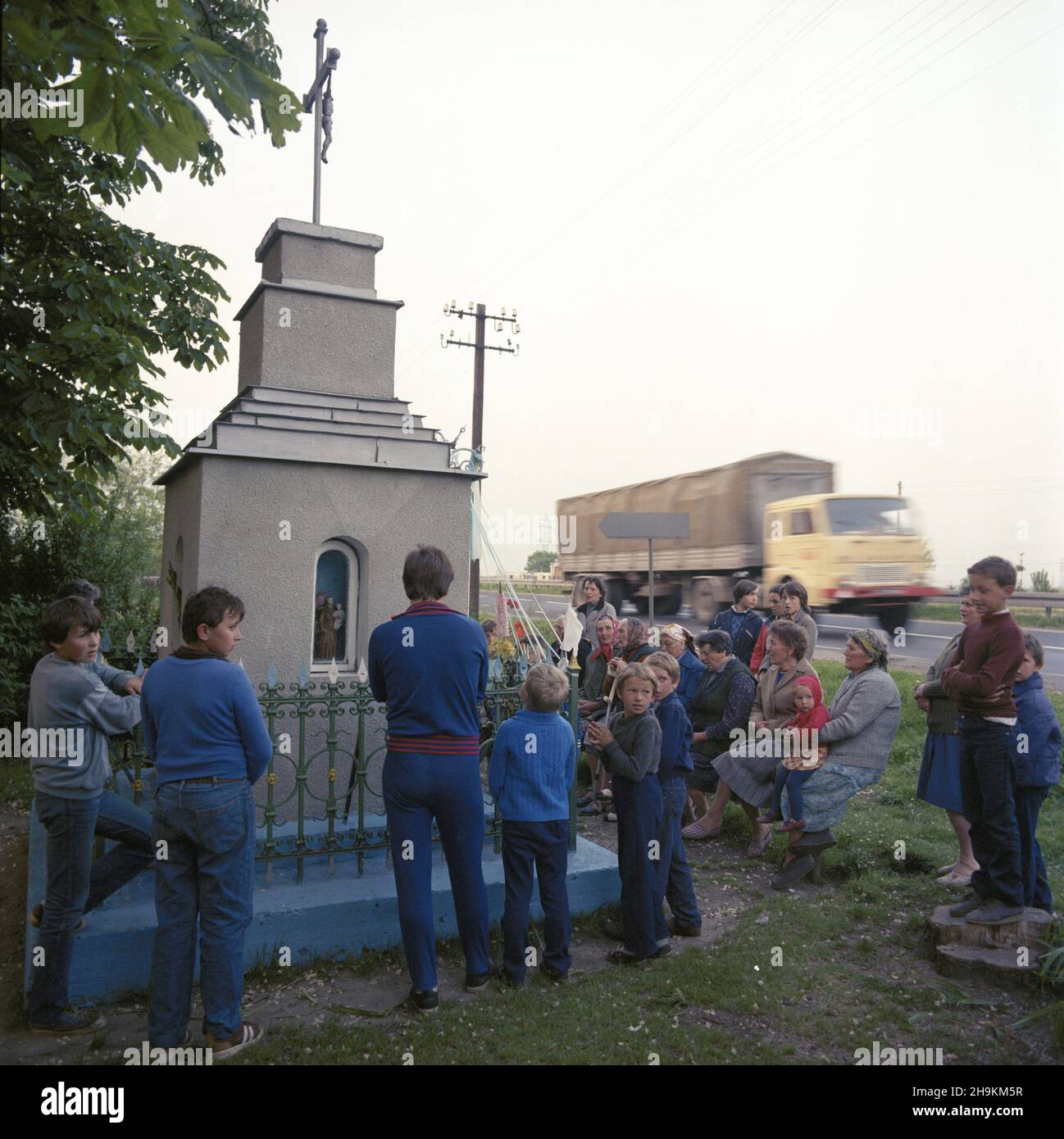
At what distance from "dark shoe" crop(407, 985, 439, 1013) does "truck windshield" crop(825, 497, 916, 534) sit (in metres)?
14.7

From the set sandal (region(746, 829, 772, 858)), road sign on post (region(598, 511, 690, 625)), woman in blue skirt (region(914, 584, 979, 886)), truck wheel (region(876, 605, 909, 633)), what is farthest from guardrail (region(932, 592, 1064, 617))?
woman in blue skirt (region(914, 584, 979, 886))

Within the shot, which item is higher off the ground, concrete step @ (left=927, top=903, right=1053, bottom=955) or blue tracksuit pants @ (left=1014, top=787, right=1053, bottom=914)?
blue tracksuit pants @ (left=1014, top=787, right=1053, bottom=914)

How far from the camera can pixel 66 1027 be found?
3400 mm

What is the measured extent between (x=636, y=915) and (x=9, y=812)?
568 centimetres

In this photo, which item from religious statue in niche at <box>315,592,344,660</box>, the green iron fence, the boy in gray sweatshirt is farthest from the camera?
religious statue in niche at <box>315,592,344,660</box>

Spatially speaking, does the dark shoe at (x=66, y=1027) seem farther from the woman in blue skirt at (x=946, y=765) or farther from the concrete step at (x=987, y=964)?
the woman in blue skirt at (x=946, y=765)

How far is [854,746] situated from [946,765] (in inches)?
→ 19.8

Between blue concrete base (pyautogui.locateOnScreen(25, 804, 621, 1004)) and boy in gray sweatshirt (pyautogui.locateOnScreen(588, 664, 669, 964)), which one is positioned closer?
blue concrete base (pyautogui.locateOnScreen(25, 804, 621, 1004))

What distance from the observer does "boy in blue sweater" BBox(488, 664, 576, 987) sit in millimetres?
3805

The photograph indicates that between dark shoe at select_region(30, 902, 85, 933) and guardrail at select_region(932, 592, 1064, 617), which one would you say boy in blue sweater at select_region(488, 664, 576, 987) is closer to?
dark shoe at select_region(30, 902, 85, 933)

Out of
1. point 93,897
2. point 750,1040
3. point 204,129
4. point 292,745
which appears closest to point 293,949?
point 93,897

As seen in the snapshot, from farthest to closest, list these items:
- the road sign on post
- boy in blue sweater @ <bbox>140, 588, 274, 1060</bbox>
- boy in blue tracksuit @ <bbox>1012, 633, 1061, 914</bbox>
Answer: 1. the road sign on post
2. boy in blue tracksuit @ <bbox>1012, 633, 1061, 914</bbox>
3. boy in blue sweater @ <bbox>140, 588, 274, 1060</bbox>

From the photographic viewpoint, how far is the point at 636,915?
4.07 meters

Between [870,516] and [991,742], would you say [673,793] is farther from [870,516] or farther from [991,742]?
[870,516]
